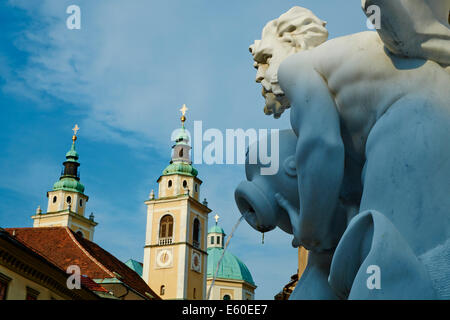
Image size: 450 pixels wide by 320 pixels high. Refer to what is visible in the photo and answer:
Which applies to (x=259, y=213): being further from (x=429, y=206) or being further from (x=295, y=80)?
(x=429, y=206)

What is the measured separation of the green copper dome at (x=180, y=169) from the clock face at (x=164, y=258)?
10597 mm

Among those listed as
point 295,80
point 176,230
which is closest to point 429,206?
point 295,80

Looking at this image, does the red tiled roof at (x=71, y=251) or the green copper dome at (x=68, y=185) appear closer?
the red tiled roof at (x=71, y=251)

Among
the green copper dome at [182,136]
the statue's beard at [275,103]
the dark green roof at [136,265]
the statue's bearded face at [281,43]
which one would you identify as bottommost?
the statue's beard at [275,103]

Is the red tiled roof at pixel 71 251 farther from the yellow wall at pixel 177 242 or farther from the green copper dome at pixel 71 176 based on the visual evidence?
the green copper dome at pixel 71 176

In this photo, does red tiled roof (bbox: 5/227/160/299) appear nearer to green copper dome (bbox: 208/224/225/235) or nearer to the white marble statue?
green copper dome (bbox: 208/224/225/235)

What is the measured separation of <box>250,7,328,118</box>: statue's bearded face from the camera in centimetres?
332

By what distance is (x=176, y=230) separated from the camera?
84.2 metres

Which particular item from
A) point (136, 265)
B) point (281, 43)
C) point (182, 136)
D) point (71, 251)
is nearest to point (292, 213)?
point (281, 43)

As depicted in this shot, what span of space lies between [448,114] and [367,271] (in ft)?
2.31

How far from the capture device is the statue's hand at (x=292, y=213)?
316cm

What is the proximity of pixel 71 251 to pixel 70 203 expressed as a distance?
1450 inches

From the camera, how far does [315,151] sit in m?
2.88

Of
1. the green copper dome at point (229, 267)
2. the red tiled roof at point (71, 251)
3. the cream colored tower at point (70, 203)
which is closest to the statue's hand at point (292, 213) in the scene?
the red tiled roof at point (71, 251)
